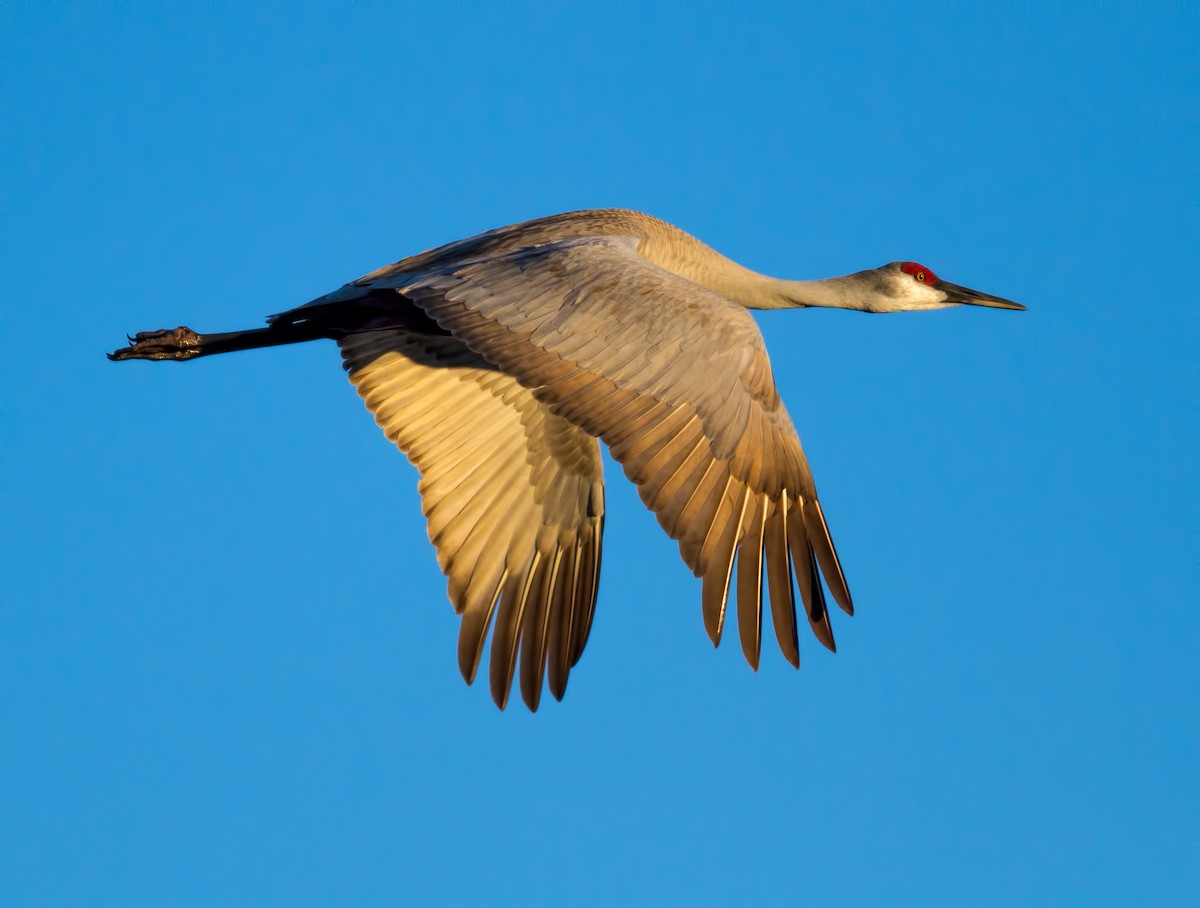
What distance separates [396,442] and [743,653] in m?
2.85

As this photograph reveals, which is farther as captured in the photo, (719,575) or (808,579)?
(808,579)

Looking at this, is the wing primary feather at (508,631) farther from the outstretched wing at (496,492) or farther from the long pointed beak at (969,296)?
the long pointed beak at (969,296)

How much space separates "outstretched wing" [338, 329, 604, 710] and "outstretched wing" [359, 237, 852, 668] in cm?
125

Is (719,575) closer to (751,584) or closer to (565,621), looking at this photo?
(751,584)

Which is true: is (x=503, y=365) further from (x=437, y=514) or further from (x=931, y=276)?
(x=931, y=276)

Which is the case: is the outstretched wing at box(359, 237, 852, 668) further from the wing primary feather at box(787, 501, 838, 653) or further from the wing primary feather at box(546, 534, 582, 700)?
the wing primary feather at box(546, 534, 582, 700)

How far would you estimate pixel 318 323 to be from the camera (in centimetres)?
758

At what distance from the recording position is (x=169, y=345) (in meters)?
8.00

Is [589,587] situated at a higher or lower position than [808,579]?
higher

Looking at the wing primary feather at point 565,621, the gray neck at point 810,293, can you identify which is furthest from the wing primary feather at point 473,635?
the gray neck at point 810,293

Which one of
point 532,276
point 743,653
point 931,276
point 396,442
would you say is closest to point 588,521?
point 396,442

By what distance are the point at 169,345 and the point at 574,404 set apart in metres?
3.27

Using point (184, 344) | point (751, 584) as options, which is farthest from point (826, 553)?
point (184, 344)

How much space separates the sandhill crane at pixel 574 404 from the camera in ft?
18.7
